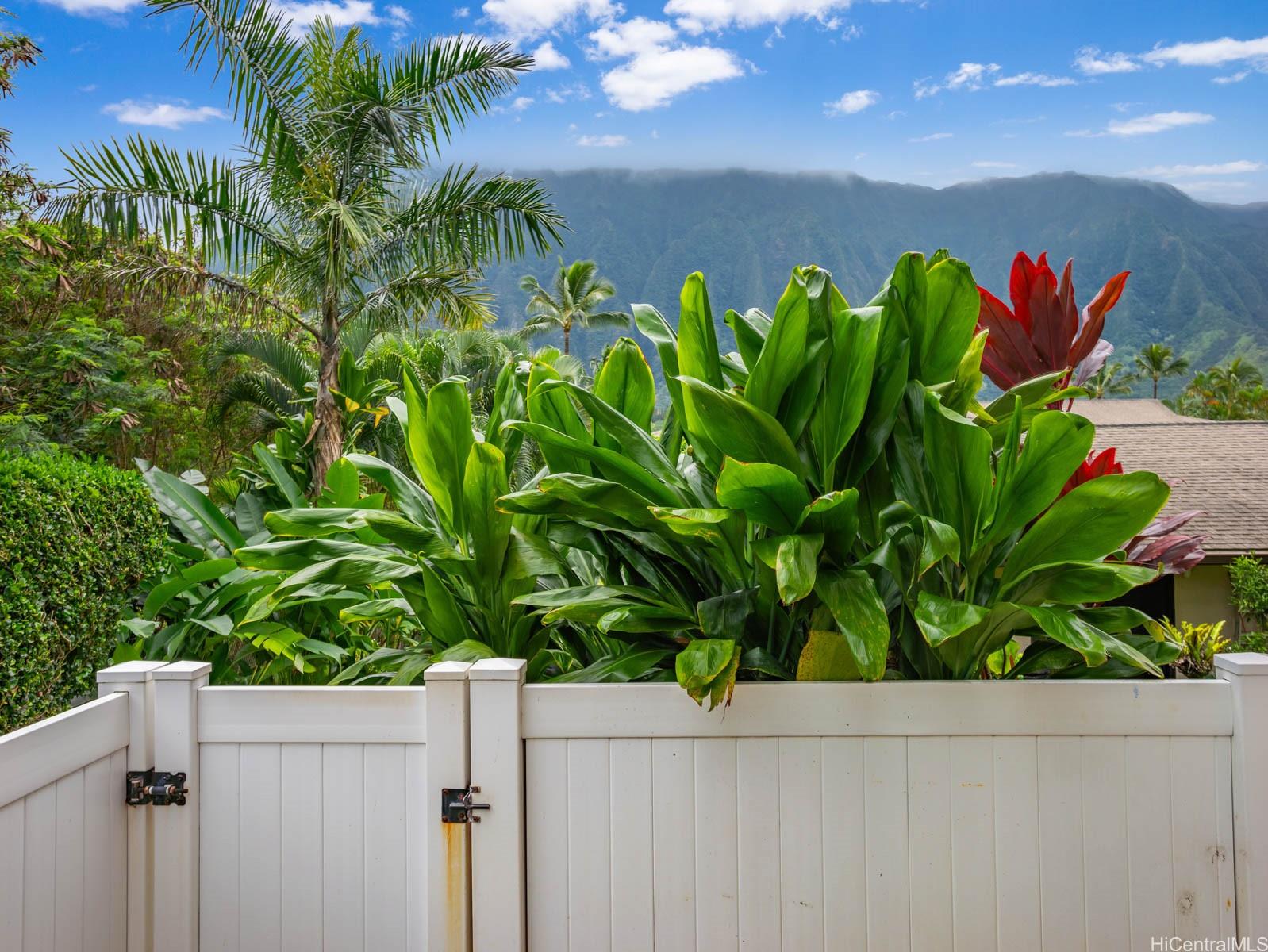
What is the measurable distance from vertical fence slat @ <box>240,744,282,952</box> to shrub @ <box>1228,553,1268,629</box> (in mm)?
8646

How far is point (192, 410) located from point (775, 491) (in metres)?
12.4

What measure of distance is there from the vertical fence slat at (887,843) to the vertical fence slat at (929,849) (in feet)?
0.04

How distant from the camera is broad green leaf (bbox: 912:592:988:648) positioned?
4.12 feet

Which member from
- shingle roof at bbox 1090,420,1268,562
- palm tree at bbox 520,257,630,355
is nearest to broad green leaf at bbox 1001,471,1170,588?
shingle roof at bbox 1090,420,1268,562

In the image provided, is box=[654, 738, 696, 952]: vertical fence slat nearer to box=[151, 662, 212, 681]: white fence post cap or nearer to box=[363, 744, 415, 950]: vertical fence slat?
box=[363, 744, 415, 950]: vertical fence slat

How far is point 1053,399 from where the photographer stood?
1.71m

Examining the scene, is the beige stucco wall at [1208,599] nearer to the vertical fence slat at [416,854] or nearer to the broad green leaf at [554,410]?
the broad green leaf at [554,410]

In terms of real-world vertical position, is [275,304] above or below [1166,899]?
above

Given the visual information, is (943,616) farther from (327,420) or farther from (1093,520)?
(327,420)

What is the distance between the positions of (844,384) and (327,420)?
5.59 meters

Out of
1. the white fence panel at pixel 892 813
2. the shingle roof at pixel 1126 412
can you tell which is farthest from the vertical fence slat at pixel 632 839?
the shingle roof at pixel 1126 412

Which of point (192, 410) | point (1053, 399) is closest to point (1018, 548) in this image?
point (1053, 399)

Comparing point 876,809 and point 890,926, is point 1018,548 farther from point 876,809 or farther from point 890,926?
point 890,926

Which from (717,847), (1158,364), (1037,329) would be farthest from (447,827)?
(1158,364)
